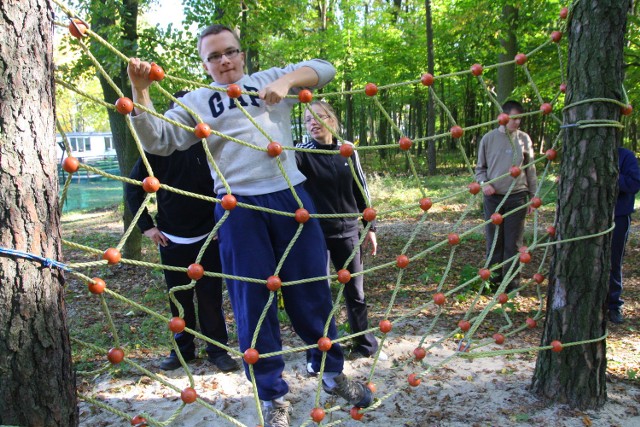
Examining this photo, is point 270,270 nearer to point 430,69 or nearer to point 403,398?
point 403,398

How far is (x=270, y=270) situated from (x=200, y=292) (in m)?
1.09

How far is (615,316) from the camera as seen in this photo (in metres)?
3.52

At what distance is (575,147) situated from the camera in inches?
91.7

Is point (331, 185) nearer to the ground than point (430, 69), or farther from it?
nearer to the ground

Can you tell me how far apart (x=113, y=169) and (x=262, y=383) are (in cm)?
1789

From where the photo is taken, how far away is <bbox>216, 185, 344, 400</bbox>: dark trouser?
2018 mm

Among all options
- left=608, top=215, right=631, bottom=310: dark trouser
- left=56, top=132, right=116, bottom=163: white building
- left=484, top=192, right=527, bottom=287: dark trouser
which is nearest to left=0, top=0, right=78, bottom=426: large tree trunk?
left=608, top=215, right=631, bottom=310: dark trouser

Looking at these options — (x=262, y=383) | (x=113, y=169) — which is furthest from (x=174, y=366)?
(x=113, y=169)

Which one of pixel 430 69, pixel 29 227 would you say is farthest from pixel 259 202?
pixel 430 69

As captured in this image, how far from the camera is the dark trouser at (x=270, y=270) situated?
2018 mm

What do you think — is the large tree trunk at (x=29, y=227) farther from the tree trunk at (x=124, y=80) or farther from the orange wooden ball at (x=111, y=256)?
the tree trunk at (x=124, y=80)

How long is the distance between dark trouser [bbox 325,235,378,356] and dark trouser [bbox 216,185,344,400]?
75cm

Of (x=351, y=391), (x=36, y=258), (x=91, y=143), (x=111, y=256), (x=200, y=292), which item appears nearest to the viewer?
(x=36, y=258)

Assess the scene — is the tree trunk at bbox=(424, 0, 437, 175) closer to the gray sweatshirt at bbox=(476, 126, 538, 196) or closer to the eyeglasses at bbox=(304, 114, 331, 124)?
the gray sweatshirt at bbox=(476, 126, 538, 196)
